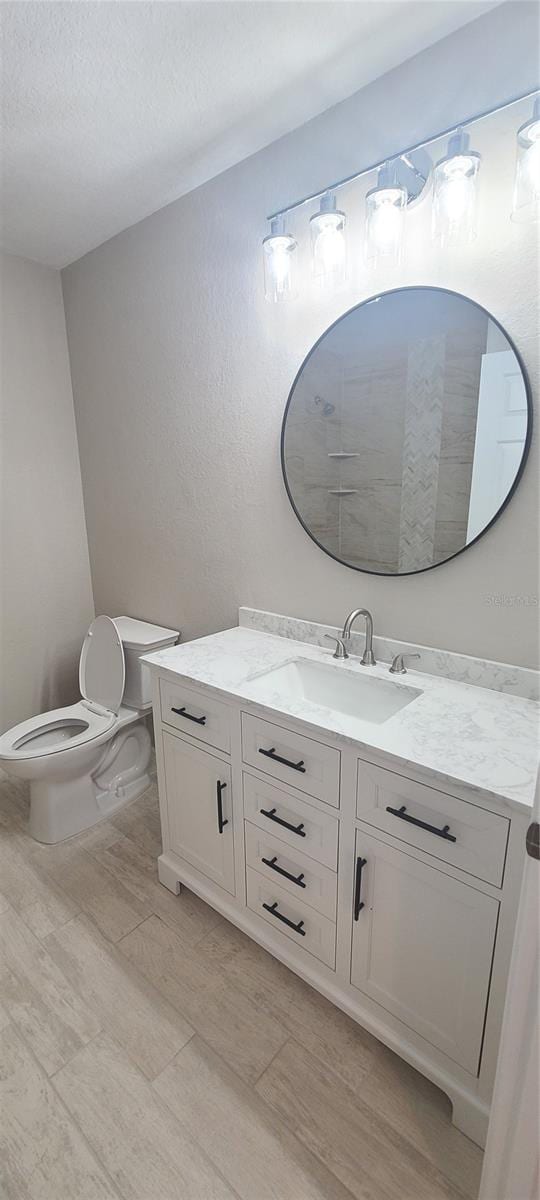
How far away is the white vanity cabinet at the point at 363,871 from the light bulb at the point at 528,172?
1.24 metres

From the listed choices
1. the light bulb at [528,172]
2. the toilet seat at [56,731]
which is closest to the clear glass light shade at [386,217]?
the light bulb at [528,172]

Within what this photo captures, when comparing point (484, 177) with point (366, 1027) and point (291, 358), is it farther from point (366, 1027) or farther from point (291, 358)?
point (366, 1027)

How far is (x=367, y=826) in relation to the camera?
1149 mm

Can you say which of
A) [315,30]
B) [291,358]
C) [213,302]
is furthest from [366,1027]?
[315,30]

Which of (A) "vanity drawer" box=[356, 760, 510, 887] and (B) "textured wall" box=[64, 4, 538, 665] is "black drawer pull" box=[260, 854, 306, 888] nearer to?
(A) "vanity drawer" box=[356, 760, 510, 887]

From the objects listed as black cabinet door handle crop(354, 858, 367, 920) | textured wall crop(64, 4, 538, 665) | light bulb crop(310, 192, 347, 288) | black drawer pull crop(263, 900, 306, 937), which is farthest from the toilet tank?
light bulb crop(310, 192, 347, 288)

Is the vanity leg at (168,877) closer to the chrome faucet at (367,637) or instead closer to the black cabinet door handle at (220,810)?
the black cabinet door handle at (220,810)

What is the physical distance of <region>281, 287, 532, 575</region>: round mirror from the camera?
1.25m

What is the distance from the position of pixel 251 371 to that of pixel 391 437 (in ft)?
2.00

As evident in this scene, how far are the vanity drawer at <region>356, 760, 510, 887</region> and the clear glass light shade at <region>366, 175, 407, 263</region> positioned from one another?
4.26 ft

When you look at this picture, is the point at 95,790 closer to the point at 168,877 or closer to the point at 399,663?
the point at 168,877

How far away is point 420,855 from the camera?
1060mm

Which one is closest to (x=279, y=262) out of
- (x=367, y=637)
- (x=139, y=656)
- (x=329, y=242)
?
(x=329, y=242)

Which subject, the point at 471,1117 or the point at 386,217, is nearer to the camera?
the point at 471,1117
